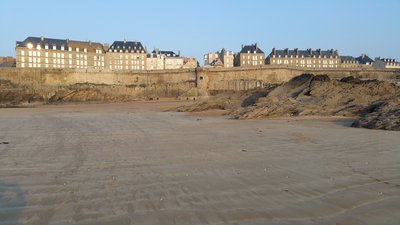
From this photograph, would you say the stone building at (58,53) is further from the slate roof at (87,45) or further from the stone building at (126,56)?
the stone building at (126,56)

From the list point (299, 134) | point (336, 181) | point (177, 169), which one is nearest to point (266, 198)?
point (336, 181)

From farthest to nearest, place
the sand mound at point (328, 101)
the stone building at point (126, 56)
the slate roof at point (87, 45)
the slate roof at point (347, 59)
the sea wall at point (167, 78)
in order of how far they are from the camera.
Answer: the slate roof at point (347, 59) → the stone building at point (126, 56) → the slate roof at point (87, 45) → the sea wall at point (167, 78) → the sand mound at point (328, 101)

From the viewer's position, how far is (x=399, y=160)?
7.21 metres

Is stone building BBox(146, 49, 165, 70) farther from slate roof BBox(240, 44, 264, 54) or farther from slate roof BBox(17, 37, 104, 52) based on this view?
slate roof BBox(240, 44, 264, 54)

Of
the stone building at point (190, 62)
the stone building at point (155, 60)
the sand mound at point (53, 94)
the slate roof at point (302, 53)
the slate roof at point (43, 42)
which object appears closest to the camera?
the sand mound at point (53, 94)

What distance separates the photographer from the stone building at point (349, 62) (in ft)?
357

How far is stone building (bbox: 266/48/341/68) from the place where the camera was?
4085 inches

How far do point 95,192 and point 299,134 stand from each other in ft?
25.7

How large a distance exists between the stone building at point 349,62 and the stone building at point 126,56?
59.5 m

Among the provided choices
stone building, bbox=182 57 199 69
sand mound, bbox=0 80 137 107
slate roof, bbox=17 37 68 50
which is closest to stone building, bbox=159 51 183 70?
stone building, bbox=182 57 199 69

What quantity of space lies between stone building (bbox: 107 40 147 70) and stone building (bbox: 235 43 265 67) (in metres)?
27.9

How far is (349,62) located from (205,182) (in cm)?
11512

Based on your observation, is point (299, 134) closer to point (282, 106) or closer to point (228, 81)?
point (282, 106)

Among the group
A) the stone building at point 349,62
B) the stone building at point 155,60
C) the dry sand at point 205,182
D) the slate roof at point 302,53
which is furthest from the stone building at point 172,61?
the dry sand at point 205,182
